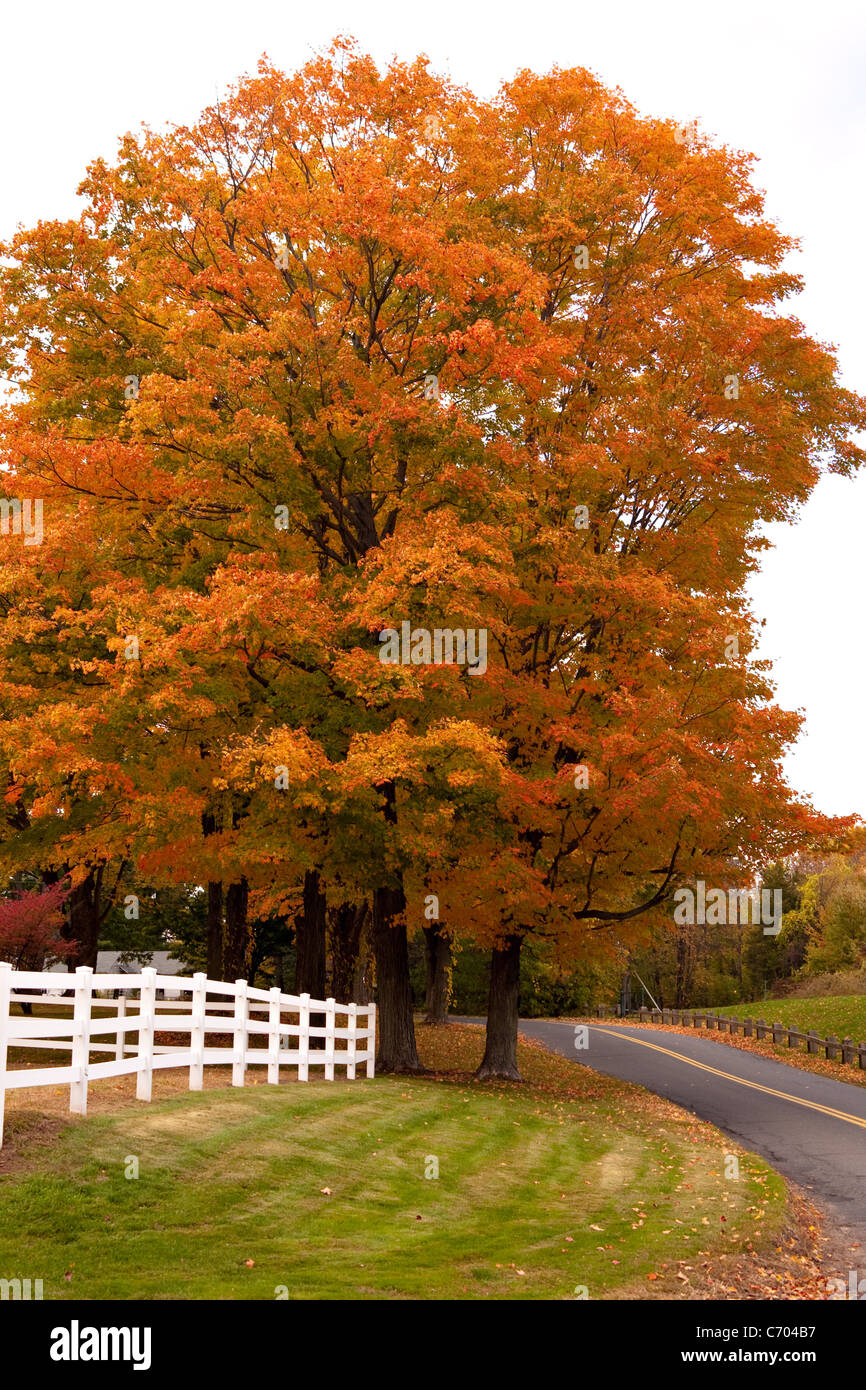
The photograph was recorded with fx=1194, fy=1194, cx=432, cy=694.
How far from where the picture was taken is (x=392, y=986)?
2289 cm

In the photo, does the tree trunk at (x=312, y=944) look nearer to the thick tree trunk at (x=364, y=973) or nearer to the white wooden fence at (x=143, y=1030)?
the white wooden fence at (x=143, y=1030)

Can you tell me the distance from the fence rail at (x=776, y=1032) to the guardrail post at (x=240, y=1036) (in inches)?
873

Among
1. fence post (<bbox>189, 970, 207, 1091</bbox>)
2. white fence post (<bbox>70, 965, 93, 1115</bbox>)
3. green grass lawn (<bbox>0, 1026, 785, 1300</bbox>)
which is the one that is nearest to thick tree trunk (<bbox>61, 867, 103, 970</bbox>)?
fence post (<bbox>189, 970, 207, 1091</bbox>)

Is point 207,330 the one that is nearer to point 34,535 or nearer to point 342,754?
point 34,535

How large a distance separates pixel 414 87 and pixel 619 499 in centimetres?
852

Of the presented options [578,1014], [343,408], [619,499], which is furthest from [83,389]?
[578,1014]

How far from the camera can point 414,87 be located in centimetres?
2183

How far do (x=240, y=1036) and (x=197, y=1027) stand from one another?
4.81ft

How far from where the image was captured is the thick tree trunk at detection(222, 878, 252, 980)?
1002 inches

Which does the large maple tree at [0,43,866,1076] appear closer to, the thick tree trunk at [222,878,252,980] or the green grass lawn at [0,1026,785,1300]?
the thick tree trunk at [222,878,252,980]

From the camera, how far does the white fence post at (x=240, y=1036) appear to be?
619 inches

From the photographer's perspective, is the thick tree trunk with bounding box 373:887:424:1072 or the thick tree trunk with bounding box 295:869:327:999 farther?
the thick tree trunk with bounding box 295:869:327:999

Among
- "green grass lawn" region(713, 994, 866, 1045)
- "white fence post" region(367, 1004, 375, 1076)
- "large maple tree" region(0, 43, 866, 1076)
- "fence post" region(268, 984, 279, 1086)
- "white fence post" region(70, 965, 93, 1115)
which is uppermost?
"large maple tree" region(0, 43, 866, 1076)

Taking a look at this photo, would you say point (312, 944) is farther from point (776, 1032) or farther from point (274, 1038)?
point (776, 1032)
